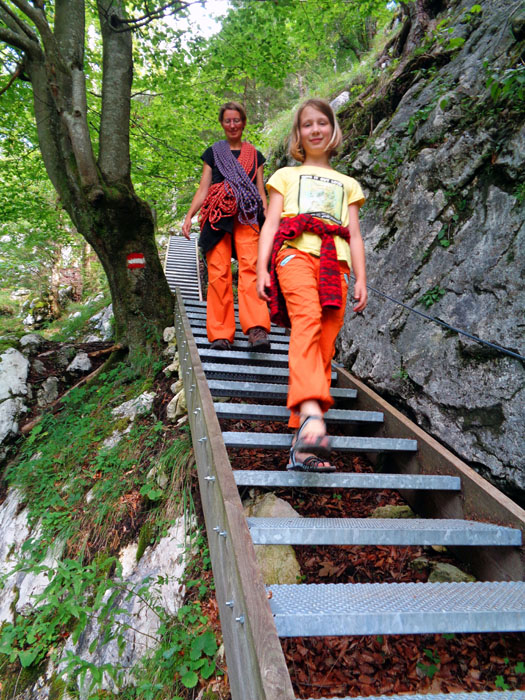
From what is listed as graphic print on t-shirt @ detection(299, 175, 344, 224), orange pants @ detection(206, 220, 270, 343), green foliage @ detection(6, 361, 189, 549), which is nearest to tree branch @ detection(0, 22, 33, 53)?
orange pants @ detection(206, 220, 270, 343)

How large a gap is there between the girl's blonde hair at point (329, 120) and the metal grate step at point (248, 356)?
1.66m

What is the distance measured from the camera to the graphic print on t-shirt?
2.37 metres

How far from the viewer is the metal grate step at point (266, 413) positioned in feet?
8.48

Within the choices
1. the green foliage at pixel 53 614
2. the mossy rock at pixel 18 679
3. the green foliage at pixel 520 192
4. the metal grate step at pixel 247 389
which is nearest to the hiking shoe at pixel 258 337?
the metal grate step at pixel 247 389

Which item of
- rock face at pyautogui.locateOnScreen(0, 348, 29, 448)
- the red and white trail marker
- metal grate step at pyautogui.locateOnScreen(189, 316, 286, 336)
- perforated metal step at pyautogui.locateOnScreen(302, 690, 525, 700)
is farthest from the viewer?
the red and white trail marker

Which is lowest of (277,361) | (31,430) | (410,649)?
(31,430)

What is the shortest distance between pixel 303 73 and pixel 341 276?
61.0ft

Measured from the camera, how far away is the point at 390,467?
275 centimetres

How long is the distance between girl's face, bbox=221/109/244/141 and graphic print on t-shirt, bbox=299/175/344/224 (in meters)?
1.41

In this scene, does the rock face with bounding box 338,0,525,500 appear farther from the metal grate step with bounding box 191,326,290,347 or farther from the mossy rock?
the mossy rock

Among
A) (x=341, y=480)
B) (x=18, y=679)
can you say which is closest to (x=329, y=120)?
(x=341, y=480)

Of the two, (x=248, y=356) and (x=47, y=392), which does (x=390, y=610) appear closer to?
(x=248, y=356)

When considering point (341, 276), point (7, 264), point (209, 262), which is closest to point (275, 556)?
point (341, 276)

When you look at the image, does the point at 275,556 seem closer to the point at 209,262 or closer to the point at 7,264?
the point at 209,262
